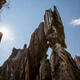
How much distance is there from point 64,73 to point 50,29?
32.7 feet

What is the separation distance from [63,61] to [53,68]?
1.43 m

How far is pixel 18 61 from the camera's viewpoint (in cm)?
1970

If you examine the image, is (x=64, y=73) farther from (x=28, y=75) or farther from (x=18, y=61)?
(x=18, y=61)

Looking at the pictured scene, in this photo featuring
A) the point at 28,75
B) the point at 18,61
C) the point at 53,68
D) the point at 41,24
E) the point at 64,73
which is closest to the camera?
the point at 64,73

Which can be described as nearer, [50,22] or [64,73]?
[64,73]

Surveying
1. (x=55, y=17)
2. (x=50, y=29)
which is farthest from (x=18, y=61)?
(x=55, y=17)

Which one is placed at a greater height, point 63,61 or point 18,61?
point 18,61

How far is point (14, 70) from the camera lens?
18344mm

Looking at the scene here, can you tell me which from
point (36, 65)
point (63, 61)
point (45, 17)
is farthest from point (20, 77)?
point (45, 17)

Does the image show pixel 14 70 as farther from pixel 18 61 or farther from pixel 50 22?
pixel 50 22

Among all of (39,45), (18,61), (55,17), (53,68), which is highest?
(55,17)

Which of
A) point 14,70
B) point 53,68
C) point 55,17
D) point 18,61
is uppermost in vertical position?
point 55,17

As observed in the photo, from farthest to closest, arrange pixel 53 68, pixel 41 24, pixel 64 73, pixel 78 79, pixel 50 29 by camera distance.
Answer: pixel 41 24, pixel 50 29, pixel 53 68, pixel 78 79, pixel 64 73

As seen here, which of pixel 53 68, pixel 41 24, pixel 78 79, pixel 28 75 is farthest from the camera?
pixel 41 24
